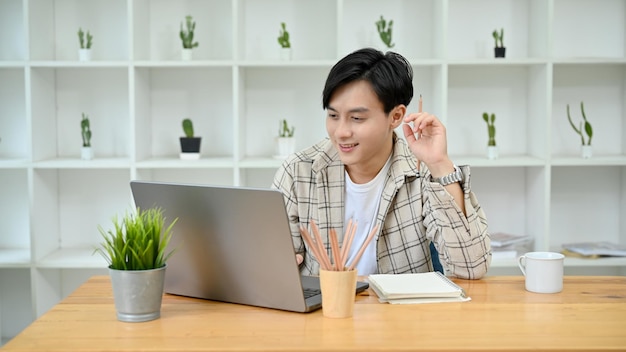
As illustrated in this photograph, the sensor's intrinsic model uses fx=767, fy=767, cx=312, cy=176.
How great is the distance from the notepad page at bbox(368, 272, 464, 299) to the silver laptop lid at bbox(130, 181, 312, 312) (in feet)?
0.75

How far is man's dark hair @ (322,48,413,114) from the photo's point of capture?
7.14 feet

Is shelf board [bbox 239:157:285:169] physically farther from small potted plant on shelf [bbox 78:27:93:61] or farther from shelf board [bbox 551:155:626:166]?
shelf board [bbox 551:155:626:166]

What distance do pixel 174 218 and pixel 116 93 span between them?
214 centimetres

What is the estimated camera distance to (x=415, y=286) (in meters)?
1.76

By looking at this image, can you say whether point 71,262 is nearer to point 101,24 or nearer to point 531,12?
point 101,24

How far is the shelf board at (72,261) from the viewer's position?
3389 millimetres

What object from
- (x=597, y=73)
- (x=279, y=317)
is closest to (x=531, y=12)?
(x=597, y=73)

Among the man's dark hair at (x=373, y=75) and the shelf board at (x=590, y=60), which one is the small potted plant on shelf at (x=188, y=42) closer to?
the man's dark hair at (x=373, y=75)

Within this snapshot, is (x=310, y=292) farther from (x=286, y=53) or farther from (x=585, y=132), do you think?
(x=585, y=132)

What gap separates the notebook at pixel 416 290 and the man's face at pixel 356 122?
0.49 metres

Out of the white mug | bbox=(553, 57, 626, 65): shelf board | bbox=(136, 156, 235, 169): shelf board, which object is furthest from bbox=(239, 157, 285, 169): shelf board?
the white mug

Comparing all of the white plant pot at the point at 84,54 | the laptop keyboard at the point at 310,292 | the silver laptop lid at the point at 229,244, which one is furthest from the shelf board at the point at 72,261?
the laptop keyboard at the point at 310,292

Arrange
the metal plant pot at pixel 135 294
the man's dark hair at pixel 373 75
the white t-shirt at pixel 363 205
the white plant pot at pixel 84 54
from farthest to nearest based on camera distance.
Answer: the white plant pot at pixel 84 54, the white t-shirt at pixel 363 205, the man's dark hair at pixel 373 75, the metal plant pot at pixel 135 294

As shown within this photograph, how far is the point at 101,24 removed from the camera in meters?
3.66
